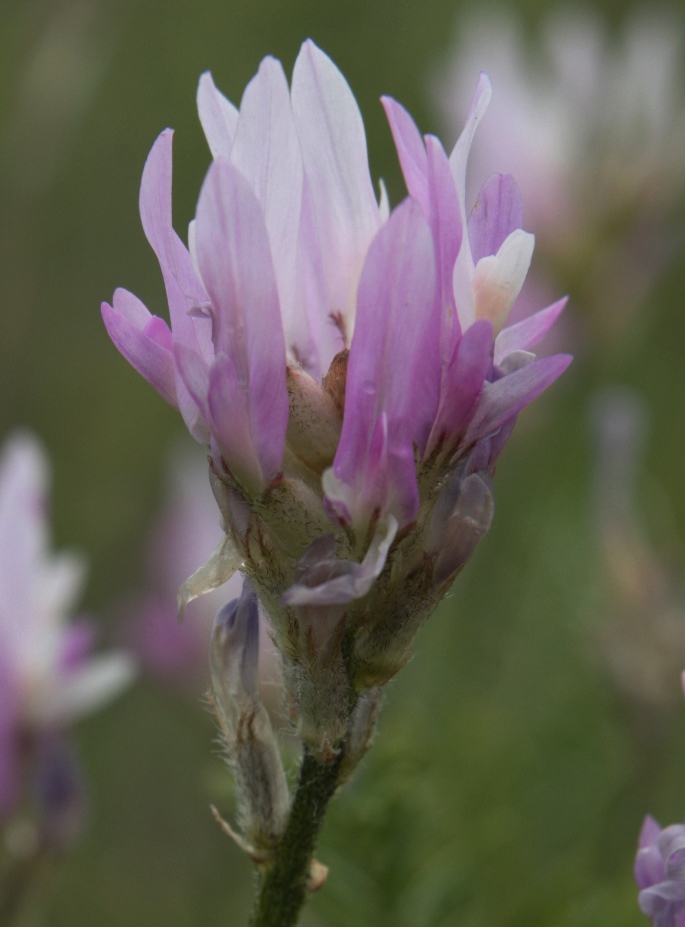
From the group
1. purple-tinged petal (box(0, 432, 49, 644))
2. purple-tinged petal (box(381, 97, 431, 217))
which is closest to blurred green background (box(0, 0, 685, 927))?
purple-tinged petal (box(0, 432, 49, 644))

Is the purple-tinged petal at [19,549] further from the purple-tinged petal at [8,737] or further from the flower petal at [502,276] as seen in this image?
the flower petal at [502,276]

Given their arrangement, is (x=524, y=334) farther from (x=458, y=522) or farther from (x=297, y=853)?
(x=297, y=853)

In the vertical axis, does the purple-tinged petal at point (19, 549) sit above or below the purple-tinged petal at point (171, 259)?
below

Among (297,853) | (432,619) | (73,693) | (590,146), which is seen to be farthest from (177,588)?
(297,853)

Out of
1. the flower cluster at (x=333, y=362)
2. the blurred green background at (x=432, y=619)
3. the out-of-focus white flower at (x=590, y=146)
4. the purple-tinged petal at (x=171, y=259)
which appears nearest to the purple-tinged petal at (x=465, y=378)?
the flower cluster at (x=333, y=362)

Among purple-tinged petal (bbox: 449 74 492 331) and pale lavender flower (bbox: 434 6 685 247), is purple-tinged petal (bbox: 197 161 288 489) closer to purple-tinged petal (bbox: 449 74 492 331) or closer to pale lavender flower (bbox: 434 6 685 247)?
purple-tinged petal (bbox: 449 74 492 331)

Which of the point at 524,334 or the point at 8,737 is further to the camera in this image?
the point at 8,737
